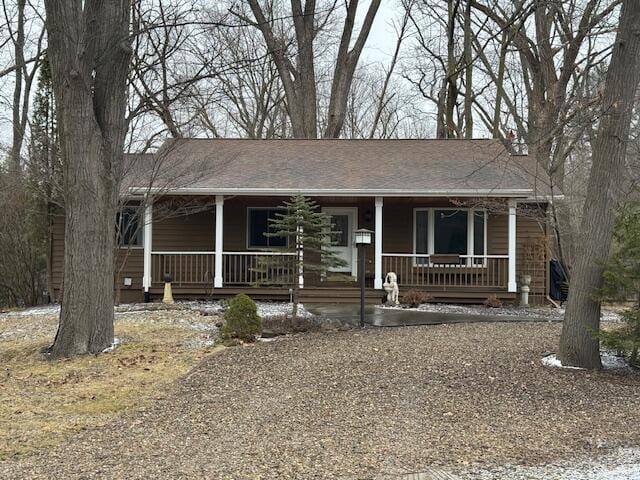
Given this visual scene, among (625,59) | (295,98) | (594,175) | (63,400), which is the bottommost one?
(63,400)

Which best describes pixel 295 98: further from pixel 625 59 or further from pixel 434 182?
pixel 625 59

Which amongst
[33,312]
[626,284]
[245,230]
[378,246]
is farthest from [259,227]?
[626,284]

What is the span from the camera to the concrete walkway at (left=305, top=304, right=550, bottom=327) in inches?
442

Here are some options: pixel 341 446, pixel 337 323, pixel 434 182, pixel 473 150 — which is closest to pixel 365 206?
pixel 434 182

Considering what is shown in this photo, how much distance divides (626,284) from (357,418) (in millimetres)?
3712

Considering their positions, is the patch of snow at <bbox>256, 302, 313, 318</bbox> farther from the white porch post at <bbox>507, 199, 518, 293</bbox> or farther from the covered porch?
the white porch post at <bbox>507, 199, 518, 293</bbox>

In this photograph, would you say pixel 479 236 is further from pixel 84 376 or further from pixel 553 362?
pixel 84 376

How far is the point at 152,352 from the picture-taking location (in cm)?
876

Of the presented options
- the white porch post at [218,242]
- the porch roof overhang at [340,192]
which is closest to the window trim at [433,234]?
the porch roof overhang at [340,192]

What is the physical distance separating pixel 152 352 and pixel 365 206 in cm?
825

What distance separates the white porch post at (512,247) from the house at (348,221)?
0.02 m

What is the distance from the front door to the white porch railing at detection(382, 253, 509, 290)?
100 centimetres

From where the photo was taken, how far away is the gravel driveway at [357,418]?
4.48m

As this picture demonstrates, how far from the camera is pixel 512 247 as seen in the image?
14133 mm
